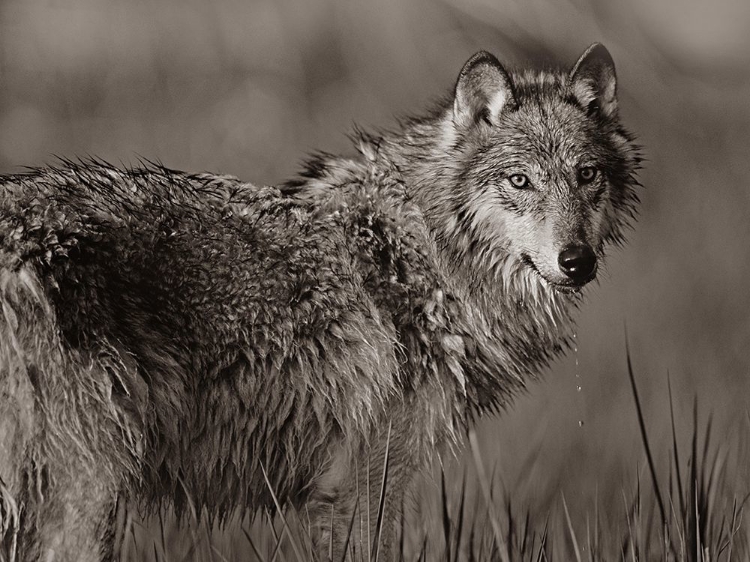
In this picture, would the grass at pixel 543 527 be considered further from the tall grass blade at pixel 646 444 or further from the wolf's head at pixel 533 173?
the wolf's head at pixel 533 173

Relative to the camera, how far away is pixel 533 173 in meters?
3.72

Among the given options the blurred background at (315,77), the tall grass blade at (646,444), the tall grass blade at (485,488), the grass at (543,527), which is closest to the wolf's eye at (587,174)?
the grass at (543,527)

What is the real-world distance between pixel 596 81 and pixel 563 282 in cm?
102

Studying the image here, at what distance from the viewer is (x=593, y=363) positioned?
23.8ft

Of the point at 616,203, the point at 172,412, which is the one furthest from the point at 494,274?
the point at 172,412

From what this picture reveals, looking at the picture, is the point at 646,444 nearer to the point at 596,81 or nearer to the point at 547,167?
the point at 547,167

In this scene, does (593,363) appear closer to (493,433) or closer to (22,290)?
(493,433)

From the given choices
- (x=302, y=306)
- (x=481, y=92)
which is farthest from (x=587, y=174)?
(x=302, y=306)

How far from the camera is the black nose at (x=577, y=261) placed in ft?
11.6

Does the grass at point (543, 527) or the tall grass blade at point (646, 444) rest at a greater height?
the tall grass blade at point (646, 444)

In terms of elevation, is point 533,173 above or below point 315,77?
below

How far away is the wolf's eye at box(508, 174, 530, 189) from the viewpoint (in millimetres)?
3727

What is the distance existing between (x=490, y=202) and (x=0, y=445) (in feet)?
6.78

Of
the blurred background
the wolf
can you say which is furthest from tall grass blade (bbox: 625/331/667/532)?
the blurred background
